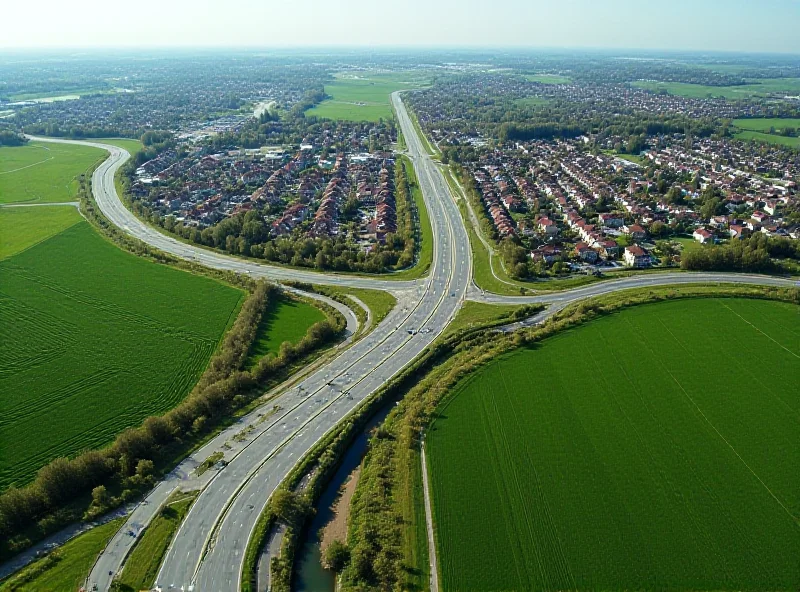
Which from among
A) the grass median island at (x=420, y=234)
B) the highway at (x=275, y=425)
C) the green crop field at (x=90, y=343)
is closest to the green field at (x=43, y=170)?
the green crop field at (x=90, y=343)

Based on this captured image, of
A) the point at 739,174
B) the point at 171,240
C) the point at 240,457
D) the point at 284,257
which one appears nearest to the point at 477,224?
the point at 284,257

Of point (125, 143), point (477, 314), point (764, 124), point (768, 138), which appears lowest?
point (477, 314)

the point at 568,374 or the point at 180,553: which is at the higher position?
the point at 568,374

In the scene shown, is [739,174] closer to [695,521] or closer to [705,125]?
[705,125]

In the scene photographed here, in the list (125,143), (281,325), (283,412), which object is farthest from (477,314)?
(125,143)

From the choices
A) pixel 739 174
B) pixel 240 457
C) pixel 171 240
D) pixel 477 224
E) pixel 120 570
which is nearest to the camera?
pixel 120 570

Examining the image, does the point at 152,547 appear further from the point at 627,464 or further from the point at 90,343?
the point at 627,464
